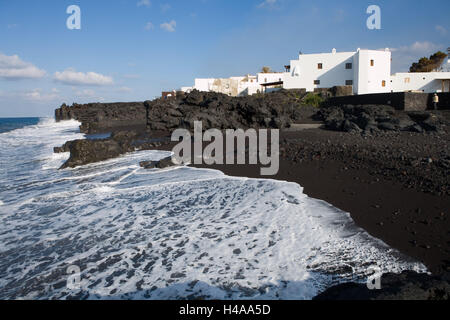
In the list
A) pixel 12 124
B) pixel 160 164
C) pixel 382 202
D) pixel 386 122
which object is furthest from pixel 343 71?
pixel 12 124

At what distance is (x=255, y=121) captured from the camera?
1606 centimetres

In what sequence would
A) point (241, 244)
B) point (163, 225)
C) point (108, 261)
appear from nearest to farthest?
point (108, 261) < point (241, 244) < point (163, 225)

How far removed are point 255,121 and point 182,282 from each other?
45.1 ft

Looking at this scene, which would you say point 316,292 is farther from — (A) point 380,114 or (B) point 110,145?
(A) point 380,114

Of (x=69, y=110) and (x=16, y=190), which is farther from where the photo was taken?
(x=69, y=110)

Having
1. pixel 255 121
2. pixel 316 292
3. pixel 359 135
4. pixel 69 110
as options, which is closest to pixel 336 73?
pixel 255 121

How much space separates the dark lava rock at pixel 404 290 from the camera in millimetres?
1867

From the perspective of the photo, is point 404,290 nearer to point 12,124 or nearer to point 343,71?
point 343,71

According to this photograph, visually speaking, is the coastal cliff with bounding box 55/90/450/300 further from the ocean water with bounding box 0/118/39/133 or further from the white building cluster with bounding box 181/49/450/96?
the ocean water with bounding box 0/118/39/133

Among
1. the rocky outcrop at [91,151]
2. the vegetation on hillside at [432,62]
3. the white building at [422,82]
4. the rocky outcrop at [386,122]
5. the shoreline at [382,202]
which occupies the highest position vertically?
the vegetation on hillside at [432,62]

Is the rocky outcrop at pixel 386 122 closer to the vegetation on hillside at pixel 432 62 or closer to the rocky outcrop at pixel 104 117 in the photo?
the rocky outcrop at pixel 104 117

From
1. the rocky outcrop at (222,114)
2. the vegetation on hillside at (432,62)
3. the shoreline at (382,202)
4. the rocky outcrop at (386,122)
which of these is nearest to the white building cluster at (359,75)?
the vegetation on hillside at (432,62)

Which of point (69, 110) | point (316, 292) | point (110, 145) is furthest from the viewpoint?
point (69, 110)

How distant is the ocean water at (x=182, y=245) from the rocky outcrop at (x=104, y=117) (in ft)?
68.1
